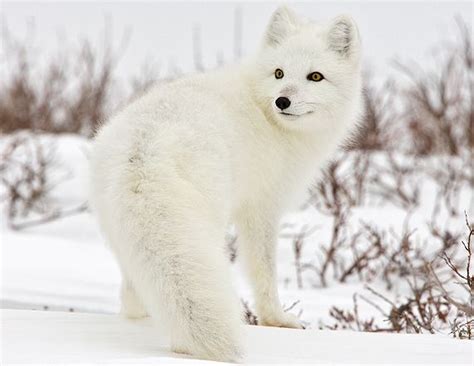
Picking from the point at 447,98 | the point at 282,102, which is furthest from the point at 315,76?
the point at 447,98

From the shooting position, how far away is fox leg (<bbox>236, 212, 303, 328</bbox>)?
3.88m

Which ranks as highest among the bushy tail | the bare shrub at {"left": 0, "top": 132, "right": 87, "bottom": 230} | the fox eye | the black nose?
the fox eye

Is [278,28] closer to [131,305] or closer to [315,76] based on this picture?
[315,76]

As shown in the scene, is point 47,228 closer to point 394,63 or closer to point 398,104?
point 394,63

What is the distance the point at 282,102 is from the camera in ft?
12.1

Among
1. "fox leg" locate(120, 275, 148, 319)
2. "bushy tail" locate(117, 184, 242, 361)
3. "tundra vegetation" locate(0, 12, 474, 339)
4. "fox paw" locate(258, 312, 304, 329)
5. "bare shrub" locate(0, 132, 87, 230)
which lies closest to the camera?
"bushy tail" locate(117, 184, 242, 361)

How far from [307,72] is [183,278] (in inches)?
62.9

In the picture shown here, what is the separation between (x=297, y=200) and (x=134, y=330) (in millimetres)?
1230

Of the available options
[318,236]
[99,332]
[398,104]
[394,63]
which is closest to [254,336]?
[99,332]

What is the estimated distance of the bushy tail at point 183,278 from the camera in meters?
2.53

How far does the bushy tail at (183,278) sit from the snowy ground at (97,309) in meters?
0.13

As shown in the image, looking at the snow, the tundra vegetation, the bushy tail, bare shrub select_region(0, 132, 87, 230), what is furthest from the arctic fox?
bare shrub select_region(0, 132, 87, 230)

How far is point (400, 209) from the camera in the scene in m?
7.21

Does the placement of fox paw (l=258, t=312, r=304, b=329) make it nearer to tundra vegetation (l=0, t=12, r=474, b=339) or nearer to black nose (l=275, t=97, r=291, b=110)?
tundra vegetation (l=0, t=12, r=474, b=339)
